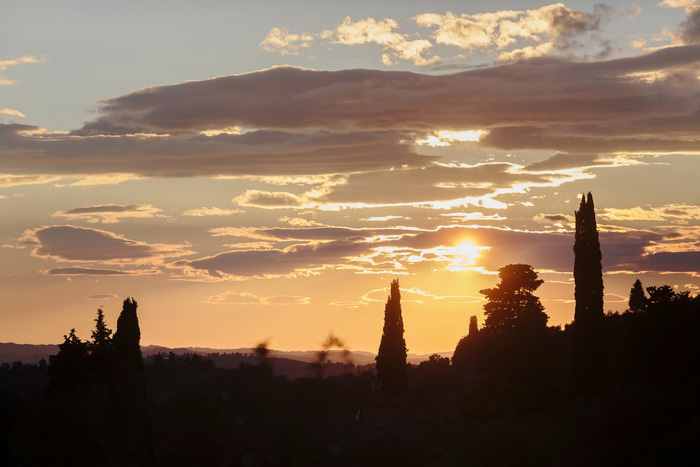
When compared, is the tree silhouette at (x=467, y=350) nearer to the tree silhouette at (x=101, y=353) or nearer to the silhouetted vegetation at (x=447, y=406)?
the silhouetted vegetation at (x=447, y=406)

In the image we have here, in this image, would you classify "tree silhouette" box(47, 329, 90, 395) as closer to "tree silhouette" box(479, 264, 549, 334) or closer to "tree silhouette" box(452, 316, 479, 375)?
"tree silhouette" box(479, 264, 549, 334)

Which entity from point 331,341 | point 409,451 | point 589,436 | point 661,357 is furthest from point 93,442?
point 331,341

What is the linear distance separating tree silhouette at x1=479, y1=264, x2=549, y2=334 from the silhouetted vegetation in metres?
0.10

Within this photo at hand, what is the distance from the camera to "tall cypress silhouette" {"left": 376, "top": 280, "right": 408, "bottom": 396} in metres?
81.5

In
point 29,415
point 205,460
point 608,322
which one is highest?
point 608,322

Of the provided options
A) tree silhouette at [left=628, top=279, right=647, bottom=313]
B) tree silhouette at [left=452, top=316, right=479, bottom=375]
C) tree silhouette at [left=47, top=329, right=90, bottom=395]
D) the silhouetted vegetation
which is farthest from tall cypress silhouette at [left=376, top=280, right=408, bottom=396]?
tree silhouette at [left=47, top=329, right=90, bottom=395]

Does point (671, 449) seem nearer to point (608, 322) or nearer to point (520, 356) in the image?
point (520, 356)

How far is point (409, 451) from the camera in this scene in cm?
4347

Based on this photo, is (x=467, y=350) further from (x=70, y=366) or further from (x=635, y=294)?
(x=70, y=366)

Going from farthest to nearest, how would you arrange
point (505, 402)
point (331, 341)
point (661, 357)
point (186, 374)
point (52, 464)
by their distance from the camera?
point (331, 341) < point (186, 374) < point (505, 402) < point (661, 357) < point (52, 464)

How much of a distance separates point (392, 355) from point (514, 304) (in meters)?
25.2

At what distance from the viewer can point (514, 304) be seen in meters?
59.6

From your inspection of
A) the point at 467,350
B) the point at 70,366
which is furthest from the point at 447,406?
the point at 70,366

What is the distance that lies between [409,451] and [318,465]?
21.0 ft
